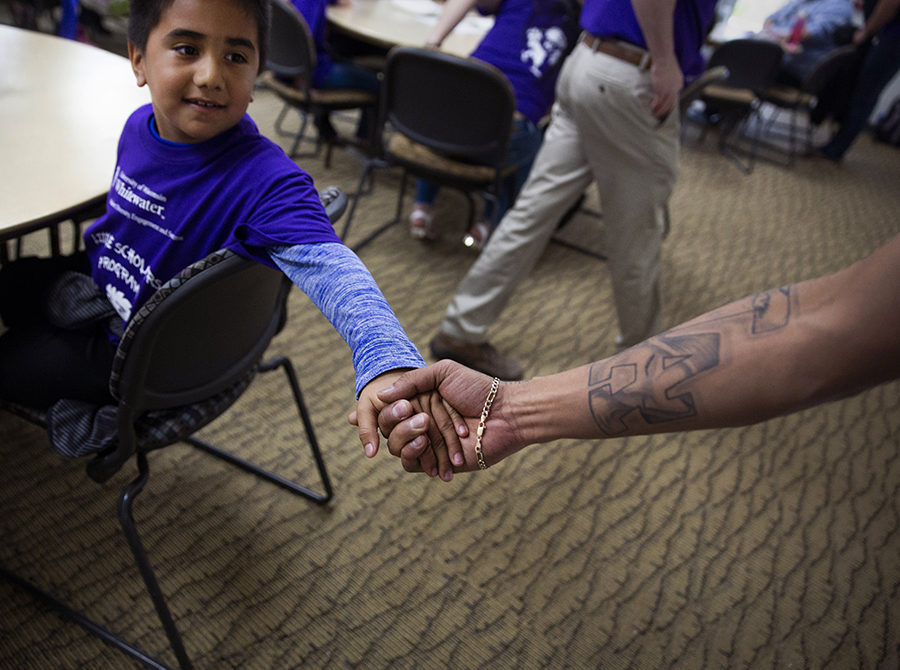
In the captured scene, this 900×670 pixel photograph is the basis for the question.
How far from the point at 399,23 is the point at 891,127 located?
5.96m

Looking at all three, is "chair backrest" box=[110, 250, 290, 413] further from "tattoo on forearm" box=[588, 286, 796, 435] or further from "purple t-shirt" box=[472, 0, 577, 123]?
"purple t-shirt" box=[472, 0, 577, 123]

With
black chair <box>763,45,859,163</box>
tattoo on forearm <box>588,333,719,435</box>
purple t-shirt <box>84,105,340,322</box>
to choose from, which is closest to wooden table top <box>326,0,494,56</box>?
purple t-shirt <box>84,105,340,322</box>

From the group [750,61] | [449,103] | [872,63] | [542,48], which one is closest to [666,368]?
[449,103]

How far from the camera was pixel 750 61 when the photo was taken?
14.0 feet

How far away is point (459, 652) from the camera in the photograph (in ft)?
4.15

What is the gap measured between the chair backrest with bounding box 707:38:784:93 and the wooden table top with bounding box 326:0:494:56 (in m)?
1.89

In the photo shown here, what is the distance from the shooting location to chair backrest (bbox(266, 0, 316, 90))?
243 cm

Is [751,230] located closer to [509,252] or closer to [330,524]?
[509,252]

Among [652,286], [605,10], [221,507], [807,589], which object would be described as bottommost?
[221,507]

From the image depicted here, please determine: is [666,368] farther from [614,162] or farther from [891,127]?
[891,127]

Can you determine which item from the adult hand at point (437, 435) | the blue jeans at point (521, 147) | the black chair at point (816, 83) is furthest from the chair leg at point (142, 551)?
the black chair at point (816, 83)

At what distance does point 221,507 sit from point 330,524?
0.28 meters

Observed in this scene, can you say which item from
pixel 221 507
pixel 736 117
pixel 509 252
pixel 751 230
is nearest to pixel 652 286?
pixel 509 252

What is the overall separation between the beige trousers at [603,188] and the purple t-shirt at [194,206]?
1.07 m
